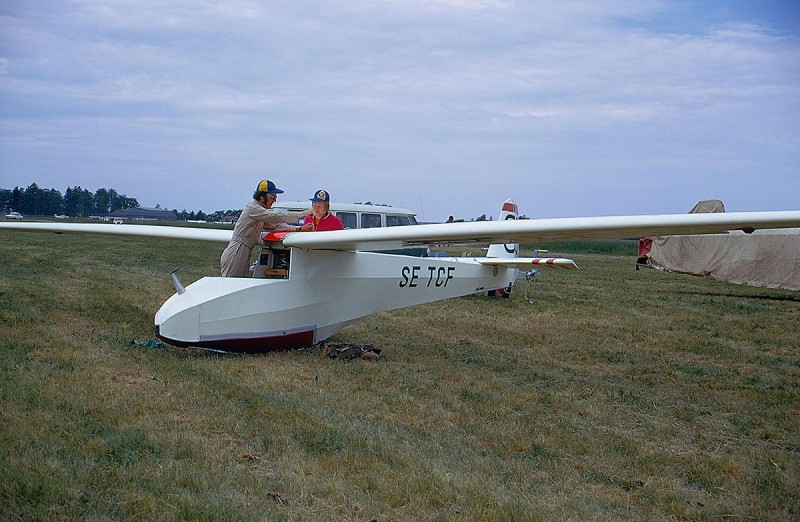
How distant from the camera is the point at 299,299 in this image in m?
7.72

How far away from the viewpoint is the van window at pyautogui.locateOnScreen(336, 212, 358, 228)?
11.6m

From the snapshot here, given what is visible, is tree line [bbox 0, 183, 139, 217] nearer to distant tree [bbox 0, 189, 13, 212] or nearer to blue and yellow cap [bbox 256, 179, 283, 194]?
distant tree [bbox 0, 189, 13, 212]

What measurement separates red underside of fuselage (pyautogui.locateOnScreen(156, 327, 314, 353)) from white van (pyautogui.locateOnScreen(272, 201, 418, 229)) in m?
3.84

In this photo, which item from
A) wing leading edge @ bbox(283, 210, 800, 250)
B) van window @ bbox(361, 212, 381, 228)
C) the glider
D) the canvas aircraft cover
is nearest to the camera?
wing leading edge @ bbox(283, 210, 800, 250)

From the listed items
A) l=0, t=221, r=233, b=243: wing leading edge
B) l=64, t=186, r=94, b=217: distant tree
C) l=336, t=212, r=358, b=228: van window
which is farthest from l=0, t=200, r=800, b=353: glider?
l=64, t=186, r=94, b=217: distant tree

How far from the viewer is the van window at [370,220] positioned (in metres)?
11.9

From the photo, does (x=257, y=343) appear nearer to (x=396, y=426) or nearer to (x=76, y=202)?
(x=396, y=426)

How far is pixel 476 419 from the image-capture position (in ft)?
18.5

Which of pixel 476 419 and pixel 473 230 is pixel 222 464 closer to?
pixel 476 419

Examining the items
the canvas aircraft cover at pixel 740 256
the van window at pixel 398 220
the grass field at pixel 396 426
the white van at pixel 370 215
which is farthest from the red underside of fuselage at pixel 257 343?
the canvas aircraft cover at pixel 740 256

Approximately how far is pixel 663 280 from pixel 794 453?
55.6ft

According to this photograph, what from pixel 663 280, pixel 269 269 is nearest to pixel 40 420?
pixel 269 269

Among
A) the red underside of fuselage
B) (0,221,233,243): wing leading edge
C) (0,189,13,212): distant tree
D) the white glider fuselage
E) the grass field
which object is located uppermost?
(0,189,13,212): distant tree

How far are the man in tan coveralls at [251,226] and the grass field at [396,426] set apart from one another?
1.17m
